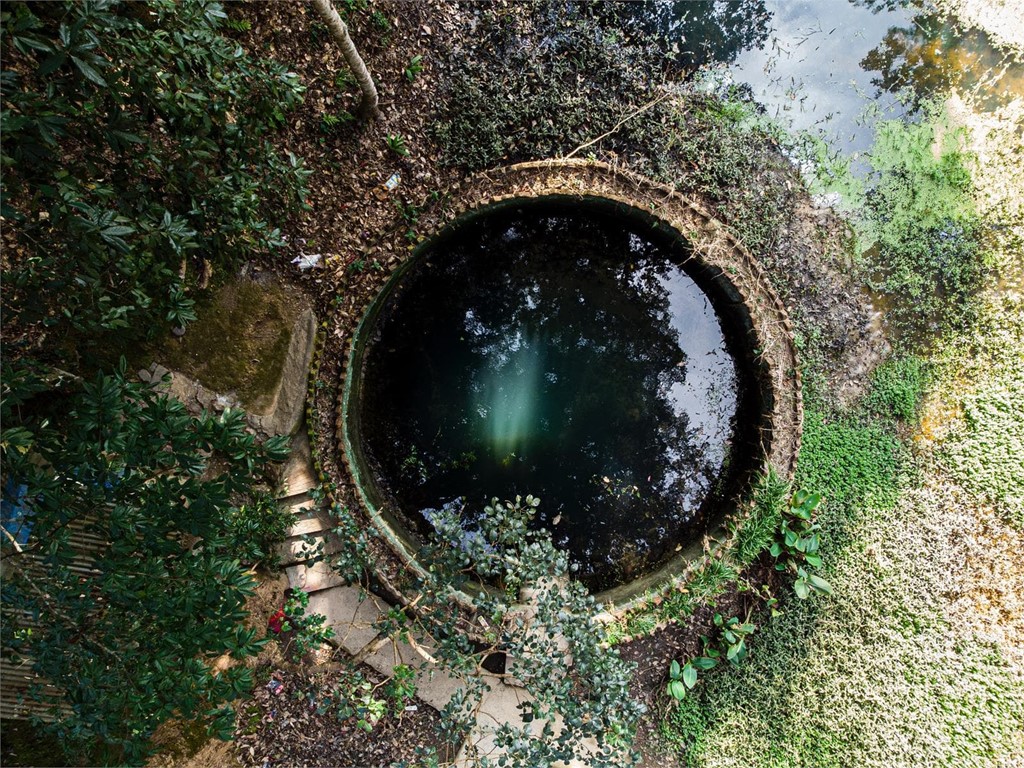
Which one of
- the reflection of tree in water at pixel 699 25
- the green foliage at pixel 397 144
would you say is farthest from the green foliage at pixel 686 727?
the reflection of tree in water at pixel 699 25

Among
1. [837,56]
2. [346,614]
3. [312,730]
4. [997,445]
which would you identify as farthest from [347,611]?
[837,56]

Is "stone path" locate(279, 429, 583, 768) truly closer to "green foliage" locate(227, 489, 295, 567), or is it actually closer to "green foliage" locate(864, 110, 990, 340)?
"green foliage" locate(227, 489, 295, 567)

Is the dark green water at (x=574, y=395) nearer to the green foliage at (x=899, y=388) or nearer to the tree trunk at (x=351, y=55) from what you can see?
the green foliage at (x=899, y=388)

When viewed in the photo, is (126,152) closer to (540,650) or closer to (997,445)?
(540,650)

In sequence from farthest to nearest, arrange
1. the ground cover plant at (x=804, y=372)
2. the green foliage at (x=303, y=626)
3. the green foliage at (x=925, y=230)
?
the green foliage at (x=925, y=230), the ground cover plant at (x=804, y=372), the green foliage at (x=303, y=626)

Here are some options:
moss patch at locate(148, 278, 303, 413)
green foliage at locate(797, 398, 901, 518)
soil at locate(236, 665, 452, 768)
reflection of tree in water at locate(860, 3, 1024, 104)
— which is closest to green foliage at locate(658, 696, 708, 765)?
soil at locate(236, 665, 452, 768)

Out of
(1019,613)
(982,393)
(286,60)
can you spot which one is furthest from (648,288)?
(1019,613)
